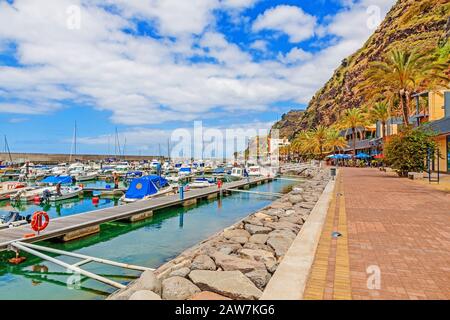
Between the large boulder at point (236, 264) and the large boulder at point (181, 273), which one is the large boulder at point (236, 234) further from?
the large boulder at point (181, 273)

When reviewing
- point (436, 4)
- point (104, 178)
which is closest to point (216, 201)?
point (104, 178)

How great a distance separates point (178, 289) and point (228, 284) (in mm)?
843

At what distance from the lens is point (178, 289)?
17.4 feet

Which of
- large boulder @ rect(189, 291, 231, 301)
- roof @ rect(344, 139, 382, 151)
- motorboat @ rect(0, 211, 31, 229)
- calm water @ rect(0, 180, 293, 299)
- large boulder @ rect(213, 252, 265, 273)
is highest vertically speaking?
roof @ rect(344, 139, 382, 151)

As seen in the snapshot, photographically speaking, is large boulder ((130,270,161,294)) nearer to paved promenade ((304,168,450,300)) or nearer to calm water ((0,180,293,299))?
paved promenade ((304,168,450,300))

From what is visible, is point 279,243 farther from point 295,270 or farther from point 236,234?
point 295,270

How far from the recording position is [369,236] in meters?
7.59

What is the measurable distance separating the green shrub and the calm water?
12874 millimetres

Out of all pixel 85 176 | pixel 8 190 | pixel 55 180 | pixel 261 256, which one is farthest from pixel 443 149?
pixel 85 176

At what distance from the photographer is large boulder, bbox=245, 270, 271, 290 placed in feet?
18.0

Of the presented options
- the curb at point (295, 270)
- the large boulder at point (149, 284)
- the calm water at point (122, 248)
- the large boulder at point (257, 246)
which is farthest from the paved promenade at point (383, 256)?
the calm water at point (122, 248)

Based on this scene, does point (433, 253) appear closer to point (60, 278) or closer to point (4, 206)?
point (60, 278)

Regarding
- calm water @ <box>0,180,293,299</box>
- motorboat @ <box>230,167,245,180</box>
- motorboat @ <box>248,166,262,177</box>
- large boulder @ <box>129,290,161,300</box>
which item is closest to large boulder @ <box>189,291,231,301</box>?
large boulder @ <box>129,290,161,300</box>

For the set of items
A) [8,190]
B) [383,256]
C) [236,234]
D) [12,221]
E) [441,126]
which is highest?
[441,126]
